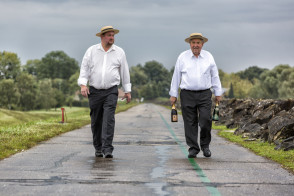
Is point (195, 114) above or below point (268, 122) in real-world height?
above

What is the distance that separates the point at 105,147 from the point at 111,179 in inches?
101

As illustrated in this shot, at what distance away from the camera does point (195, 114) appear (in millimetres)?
10758

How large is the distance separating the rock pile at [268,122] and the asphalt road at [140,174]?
6.66 ft

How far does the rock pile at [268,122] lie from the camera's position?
1348 cm

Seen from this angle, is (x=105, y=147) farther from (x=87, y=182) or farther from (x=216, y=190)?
(x=216, y=190)

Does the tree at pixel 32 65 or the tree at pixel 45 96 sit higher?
the tree at pixel 32 65

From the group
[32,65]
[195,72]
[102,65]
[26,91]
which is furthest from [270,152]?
[32,65]

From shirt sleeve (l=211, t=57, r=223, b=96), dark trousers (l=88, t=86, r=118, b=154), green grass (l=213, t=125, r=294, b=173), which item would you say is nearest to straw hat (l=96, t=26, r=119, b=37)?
dark trousers (l=88, t=86, r=118, b=154)

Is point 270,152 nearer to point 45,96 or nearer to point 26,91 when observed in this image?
point 26,91

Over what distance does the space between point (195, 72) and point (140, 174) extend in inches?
116

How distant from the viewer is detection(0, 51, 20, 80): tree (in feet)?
398

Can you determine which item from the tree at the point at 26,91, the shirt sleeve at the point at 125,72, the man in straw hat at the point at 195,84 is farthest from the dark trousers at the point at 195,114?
the tree at the point at 26,91

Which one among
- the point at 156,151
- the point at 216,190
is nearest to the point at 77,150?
the point at 156,151

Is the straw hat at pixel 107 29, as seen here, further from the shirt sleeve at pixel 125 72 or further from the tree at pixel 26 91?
the tree at pixel 26 91
